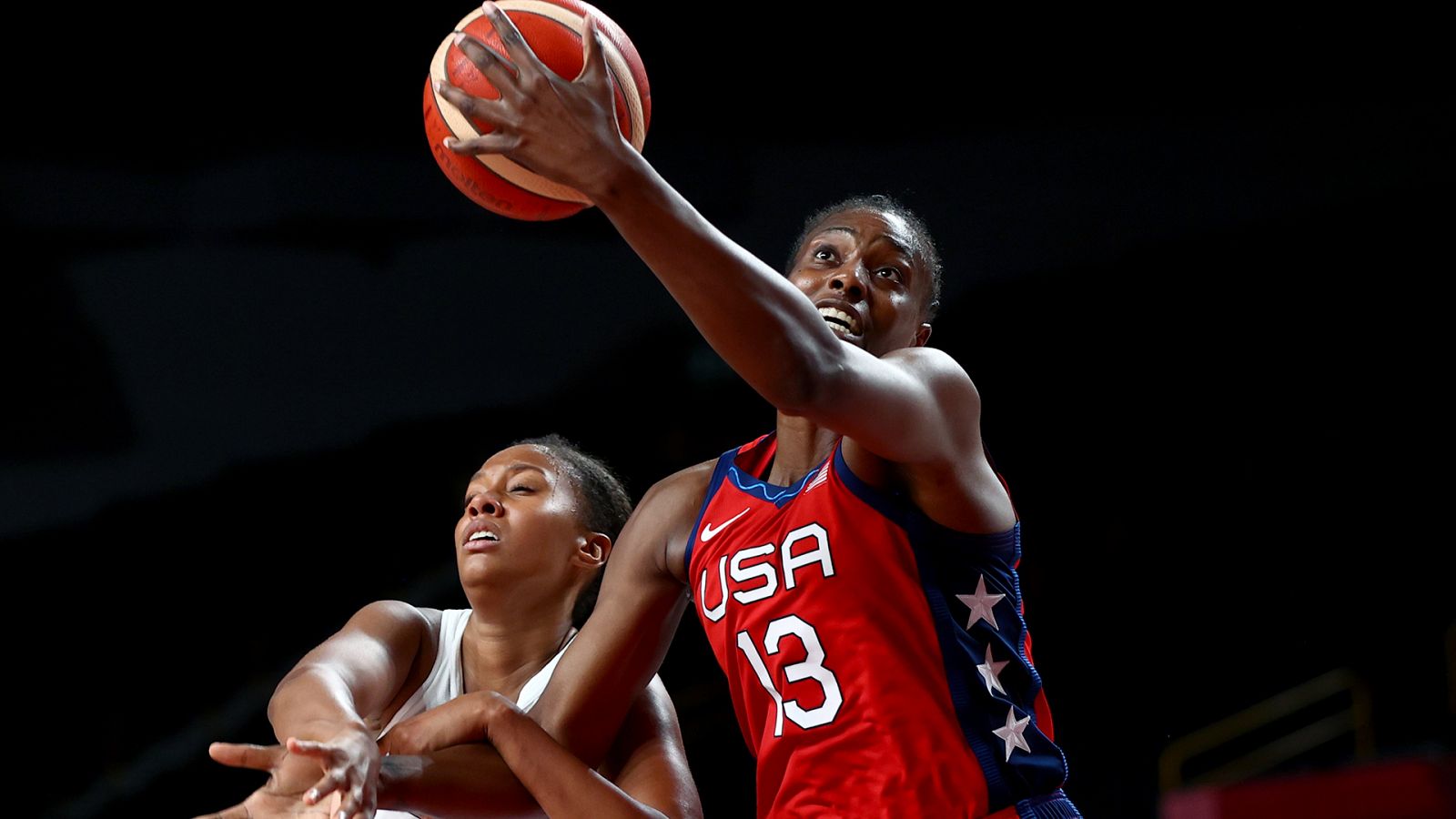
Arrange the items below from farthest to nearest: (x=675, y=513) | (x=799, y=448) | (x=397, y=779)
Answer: (x=675, y=513) < (x=799, y=448) < (x=397, y=779)

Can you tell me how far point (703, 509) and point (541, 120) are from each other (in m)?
1.05

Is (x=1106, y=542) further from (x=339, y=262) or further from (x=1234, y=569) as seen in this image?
(x=339, y=262)

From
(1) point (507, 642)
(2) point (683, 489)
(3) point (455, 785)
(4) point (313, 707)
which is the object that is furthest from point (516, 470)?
(3) point (455, 785)

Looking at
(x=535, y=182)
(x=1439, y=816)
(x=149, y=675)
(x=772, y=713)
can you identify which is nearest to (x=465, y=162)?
(x=535, y=182)

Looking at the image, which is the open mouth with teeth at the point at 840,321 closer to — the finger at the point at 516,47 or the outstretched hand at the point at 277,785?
the finger at the point at 516,47

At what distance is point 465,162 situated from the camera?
7.00 ft

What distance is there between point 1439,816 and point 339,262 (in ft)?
27.0

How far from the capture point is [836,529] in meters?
2.23

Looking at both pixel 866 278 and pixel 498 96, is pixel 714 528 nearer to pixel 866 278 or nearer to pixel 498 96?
pixel 866 278

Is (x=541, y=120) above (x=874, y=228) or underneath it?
underneath

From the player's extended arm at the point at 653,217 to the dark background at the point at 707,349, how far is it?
20.5 ft

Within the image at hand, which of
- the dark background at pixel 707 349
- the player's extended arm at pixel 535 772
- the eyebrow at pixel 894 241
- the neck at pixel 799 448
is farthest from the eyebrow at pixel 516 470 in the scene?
the dark background at pixel 707 349

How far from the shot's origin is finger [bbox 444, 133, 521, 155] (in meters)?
1.66

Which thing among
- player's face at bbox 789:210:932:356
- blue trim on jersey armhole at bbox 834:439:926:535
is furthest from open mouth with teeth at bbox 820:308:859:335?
blue trim on jersey armhole at bbox 834:439:926:535
